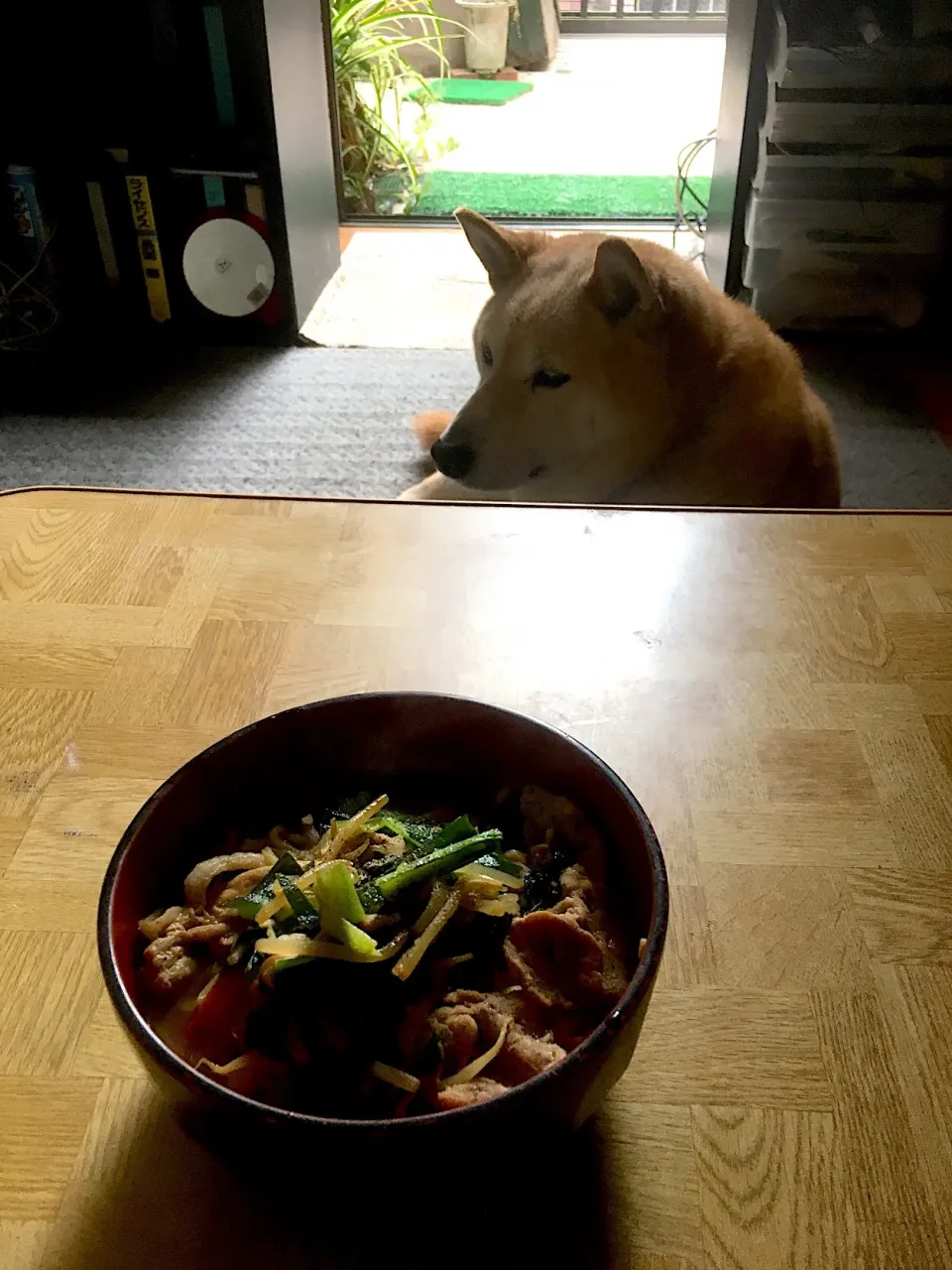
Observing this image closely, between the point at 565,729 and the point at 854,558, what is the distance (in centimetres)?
26

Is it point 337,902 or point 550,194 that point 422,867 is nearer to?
point 337,902

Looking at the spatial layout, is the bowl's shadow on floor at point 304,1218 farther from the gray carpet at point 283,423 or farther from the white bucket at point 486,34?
the white bucket at point 486,34

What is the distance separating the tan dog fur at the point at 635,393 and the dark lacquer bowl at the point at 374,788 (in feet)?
2.48

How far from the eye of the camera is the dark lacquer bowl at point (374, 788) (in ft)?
0.94

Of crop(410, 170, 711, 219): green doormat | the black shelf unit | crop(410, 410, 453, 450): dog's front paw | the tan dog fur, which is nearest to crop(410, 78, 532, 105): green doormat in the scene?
crop(410, 170, 711, 219): green doormat

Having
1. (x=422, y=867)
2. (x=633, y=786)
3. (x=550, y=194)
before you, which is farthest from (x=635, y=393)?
(x=550, y=194)

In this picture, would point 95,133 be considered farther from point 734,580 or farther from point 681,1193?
point 681,1193

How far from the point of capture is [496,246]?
48.1 inches

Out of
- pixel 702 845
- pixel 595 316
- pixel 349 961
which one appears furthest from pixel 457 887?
pixel 595 316

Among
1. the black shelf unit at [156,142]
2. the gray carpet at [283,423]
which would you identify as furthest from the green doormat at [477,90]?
the gray carpet at [283,423]

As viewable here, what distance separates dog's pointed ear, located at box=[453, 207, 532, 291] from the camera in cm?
121

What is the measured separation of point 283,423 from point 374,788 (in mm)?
1573

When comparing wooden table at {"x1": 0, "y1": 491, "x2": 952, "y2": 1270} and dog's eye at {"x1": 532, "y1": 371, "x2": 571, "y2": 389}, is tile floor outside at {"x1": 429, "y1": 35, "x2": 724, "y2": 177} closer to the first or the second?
dog's eye at {"x1": 532, "y1": 371, "x2": 571, "y2": 389}

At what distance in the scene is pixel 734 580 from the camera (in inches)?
26.0
